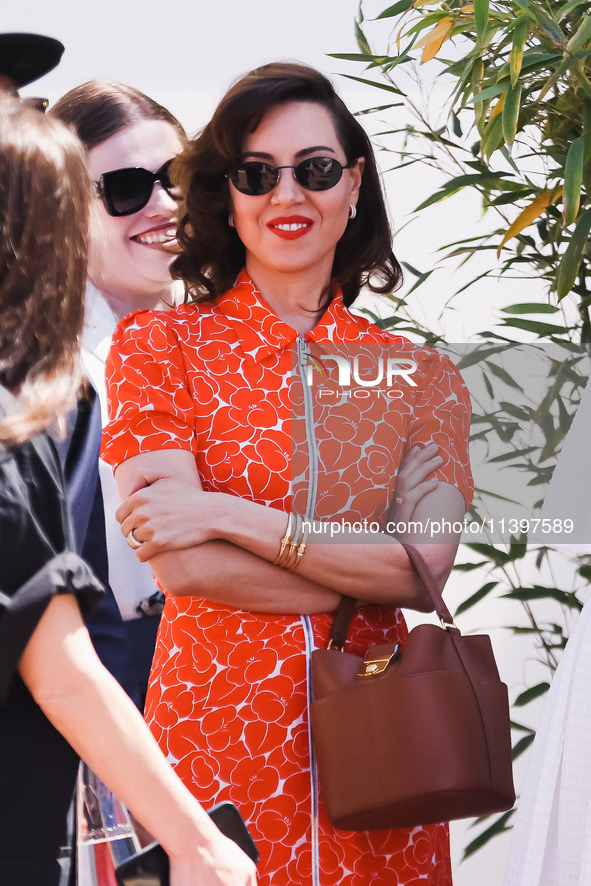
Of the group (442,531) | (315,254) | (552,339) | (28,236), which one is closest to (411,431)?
(442,531)

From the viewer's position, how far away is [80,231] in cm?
104

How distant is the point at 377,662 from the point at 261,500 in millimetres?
297

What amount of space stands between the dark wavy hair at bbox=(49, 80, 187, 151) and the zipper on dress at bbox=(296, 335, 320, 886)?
62cm

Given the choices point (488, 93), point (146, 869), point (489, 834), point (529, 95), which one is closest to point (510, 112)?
point (488, 93)

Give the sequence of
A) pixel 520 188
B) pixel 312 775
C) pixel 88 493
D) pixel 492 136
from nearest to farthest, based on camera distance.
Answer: pixel 88 493
pixel 312 775
pixel 492 136
pixel 520 188

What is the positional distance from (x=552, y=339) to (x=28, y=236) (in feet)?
5.22

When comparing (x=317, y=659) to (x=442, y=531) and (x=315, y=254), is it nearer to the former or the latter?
(x=442, y=531)

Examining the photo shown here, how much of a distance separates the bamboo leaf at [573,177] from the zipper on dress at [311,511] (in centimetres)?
48


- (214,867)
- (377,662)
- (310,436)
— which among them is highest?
(310,436)

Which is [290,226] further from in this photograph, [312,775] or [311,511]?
[312,775]

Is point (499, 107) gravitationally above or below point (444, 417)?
above

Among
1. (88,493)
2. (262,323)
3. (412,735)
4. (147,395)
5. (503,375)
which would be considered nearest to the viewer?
(88,493)

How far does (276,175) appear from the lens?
5.71 feet

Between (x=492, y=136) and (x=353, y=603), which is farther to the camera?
(x=492, y=136)
